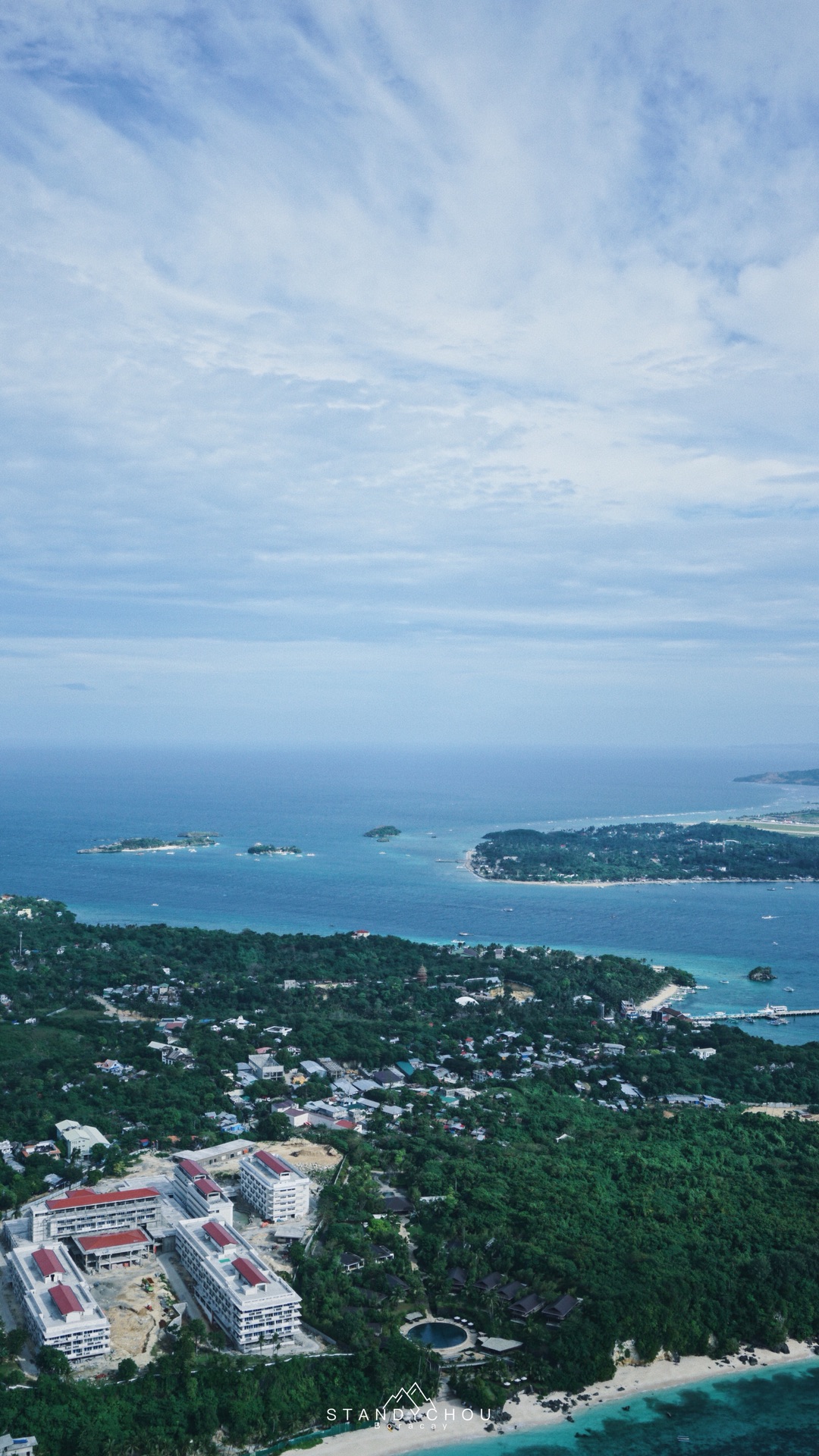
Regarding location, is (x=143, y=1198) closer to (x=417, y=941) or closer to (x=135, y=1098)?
(x=135, y=1098)

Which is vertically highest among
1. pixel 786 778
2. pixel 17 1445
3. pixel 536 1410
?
pixel 786 778

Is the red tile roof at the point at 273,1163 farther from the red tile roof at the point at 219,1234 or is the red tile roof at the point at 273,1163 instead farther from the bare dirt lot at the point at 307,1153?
the red tile roof at the point at 219,1234

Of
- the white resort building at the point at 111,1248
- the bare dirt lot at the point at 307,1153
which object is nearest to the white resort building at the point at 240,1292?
the white resort building at the point at 111,1248


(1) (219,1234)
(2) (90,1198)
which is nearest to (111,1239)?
(2) (90,1198)

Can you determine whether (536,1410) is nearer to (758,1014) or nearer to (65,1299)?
(65,1299)

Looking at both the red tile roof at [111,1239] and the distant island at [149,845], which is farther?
the distant island at [149,845]

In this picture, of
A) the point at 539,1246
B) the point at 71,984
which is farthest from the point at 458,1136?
the point at 71,984
